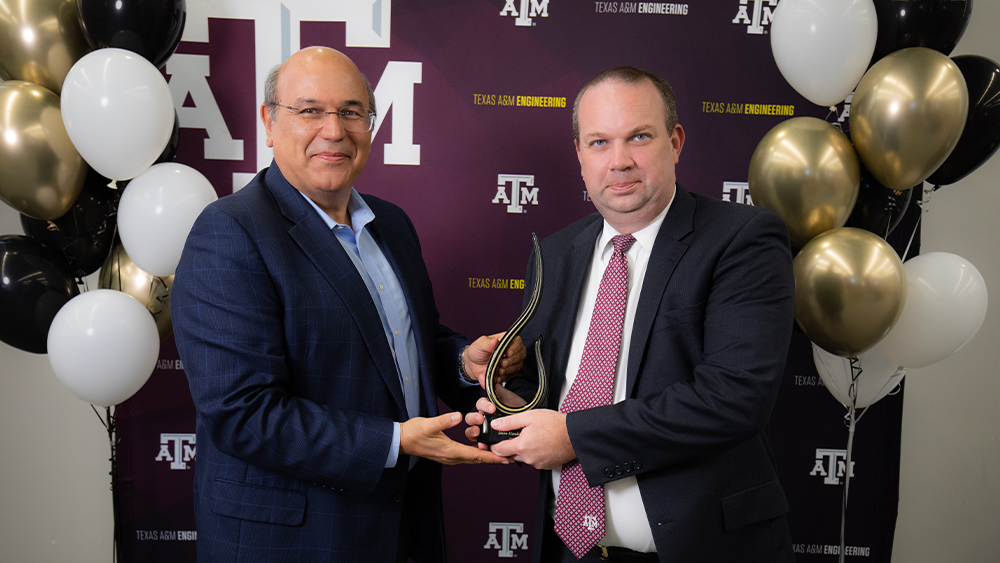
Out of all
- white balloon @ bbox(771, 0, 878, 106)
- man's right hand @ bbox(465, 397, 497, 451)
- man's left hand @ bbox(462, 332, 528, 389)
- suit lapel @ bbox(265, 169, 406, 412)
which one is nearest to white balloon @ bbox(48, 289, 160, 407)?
suit lapel @ bbox(265, 169, 406, 412)

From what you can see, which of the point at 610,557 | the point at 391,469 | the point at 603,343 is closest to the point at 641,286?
the point at 603,343

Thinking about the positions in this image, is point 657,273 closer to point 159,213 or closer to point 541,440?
point 541,440

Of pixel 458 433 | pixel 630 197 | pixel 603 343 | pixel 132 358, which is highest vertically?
pixel 630 197

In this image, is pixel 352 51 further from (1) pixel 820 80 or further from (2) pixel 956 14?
A: (2) pixel 956 14

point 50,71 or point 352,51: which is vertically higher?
point 352,51

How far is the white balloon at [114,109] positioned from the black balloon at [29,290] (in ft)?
1.17

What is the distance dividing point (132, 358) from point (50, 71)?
1027 mm

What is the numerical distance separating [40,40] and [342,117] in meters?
1.23

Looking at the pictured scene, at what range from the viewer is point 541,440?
1535mm

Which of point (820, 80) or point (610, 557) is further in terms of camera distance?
point (820, 80)

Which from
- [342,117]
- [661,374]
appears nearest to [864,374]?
[661,374]

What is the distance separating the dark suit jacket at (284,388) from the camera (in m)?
1.53

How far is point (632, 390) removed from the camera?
158 cm

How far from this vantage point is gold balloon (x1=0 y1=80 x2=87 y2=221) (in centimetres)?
206
